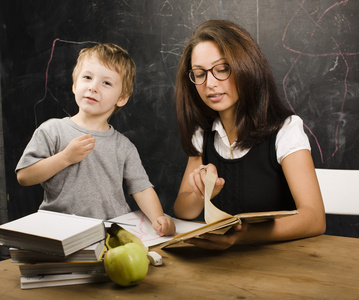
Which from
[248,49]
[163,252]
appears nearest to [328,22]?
[248,49]

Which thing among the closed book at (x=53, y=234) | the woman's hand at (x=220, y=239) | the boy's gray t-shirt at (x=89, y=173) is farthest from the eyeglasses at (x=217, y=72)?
the closed book at (x=53, y=234)

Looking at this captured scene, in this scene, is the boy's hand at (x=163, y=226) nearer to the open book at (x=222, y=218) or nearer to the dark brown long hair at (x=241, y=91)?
the open book at (x=222, y=218)

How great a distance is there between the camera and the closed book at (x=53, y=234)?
2.24 ft

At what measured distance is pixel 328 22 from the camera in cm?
221

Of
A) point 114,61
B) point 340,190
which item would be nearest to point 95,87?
point 114,61

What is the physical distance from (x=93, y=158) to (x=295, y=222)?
702mm

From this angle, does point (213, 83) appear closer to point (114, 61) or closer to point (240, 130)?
point (240, 130)

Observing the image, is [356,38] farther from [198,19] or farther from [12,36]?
[12,36]

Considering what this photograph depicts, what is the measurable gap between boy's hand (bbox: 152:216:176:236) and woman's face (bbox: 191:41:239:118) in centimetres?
40

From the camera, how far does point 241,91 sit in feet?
4.13

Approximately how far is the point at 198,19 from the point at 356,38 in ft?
3.08

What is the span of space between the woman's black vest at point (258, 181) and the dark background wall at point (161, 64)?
1.02 meters

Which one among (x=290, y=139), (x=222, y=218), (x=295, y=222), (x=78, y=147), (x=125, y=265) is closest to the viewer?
(x=125, y=265)

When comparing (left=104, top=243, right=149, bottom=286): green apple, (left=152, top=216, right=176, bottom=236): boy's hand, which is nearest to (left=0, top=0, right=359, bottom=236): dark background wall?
(left=152, top=216, right=176, bottom=236): boy's hand
